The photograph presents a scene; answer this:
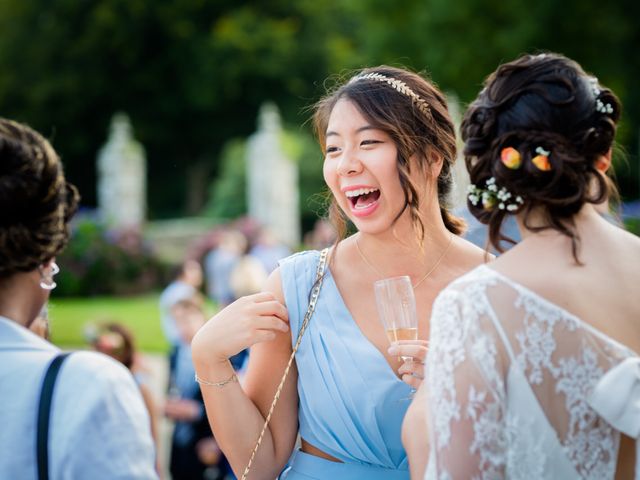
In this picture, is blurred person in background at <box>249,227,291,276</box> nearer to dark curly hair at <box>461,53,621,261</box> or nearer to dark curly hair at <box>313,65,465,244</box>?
dark curly hair at <box>313,65,465,244</box>

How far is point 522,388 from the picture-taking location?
80.4 inches

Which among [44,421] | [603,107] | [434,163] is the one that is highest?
[603,107]

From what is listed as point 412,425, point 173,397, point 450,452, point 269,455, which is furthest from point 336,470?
point 173,397

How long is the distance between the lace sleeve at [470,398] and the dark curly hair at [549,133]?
11.5 inches

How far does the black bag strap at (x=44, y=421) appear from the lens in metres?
2.19

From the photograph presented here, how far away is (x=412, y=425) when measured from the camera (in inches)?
89.7

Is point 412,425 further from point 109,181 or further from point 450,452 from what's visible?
point 109,181

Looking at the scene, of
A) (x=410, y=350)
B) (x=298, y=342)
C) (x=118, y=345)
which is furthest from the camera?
(x=118, y=345)

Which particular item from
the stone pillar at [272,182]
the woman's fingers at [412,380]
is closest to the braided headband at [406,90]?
the woman's fingers at [412,380]

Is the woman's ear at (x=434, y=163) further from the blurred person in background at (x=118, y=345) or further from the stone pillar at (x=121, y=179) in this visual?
the stone pillar at (x=121, y=179)

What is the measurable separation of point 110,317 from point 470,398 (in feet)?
56.9

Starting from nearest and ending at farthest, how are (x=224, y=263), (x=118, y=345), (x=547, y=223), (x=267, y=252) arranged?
1. (x=547, y=223)
2. (x=118, y=345)
3. (x=267, y=252)
4. (x=224, y=263)

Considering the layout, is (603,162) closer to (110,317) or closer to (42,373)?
(42,373)

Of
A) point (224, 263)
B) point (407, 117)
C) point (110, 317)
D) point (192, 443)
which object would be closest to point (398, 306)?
point (407, 117)
